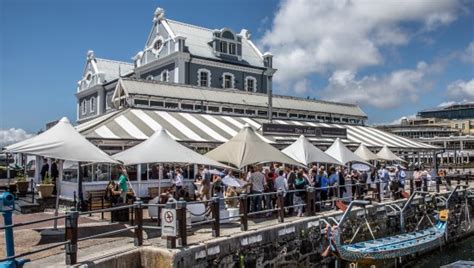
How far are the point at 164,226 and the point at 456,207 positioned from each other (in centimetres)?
1684

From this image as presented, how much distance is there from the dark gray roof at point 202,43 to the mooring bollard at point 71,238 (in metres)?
29.0

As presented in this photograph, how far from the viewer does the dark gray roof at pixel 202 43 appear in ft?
119

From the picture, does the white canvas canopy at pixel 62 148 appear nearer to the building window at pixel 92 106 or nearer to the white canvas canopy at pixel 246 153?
the white canvas canopy at pixel 246 153

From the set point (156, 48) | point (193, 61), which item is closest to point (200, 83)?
point (193, 61)

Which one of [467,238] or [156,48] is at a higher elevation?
[156,48]

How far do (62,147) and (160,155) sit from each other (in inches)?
99.8

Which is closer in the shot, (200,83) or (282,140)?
(282,140)

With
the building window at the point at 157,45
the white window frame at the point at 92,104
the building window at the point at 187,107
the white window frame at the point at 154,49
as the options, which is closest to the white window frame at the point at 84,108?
the white window frame at the point at 92,104

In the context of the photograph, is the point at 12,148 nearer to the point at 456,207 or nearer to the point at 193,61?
the point at 456,207

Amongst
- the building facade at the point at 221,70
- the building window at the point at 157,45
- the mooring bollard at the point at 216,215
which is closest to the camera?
the mooring bollard at the point at 216,215

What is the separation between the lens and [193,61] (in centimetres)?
3528

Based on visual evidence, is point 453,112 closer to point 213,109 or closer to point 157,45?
point 157,45

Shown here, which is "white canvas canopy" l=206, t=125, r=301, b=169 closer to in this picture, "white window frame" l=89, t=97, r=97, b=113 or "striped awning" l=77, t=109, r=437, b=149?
"striped awning" l=77, t=109, r=437, b=149

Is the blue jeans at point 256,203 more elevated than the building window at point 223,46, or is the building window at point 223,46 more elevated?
the building window at point 223,46
